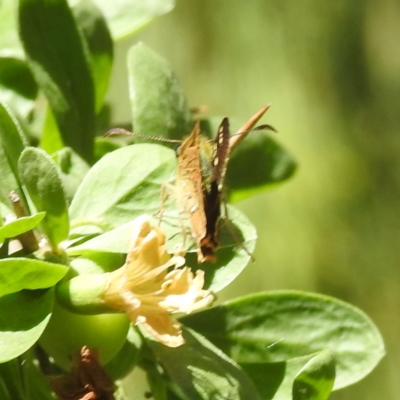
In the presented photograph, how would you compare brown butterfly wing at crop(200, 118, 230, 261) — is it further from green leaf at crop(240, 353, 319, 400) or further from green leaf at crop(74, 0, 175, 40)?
green leaf at crop(74, 0, 175, 40)

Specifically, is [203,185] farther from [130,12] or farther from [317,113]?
[317,113]

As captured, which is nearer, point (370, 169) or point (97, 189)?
point (97, 189)

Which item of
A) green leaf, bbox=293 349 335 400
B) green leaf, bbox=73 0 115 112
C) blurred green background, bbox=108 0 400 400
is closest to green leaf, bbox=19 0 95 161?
green leaf, bbox=73 0 115 112

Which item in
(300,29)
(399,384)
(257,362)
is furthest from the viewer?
(300,29)

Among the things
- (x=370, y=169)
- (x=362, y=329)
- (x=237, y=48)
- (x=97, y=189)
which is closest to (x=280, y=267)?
(x=370, y=169)

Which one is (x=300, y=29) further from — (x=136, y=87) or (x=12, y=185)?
(x=12, y=185)

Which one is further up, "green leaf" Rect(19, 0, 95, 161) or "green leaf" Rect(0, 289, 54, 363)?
"green leaf" Rect(19, 0, 95, 161)

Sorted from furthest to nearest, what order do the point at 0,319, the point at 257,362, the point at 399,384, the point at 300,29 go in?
the point at 300,29, the point at 399,384, the point at 257,362, the point at 0,319
